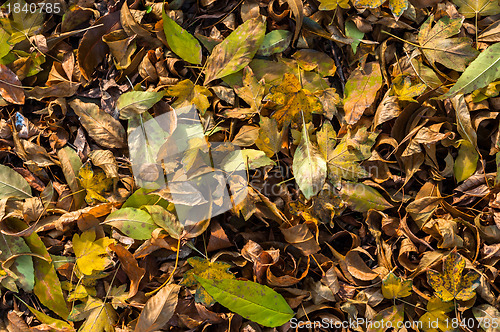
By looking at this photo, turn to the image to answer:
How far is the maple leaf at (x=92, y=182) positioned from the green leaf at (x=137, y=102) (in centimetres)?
18

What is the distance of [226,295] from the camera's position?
1.03 m

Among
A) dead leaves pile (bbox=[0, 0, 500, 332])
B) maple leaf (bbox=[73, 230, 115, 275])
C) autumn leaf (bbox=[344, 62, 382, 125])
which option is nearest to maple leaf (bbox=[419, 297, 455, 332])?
dead leaves pile (bbox=[0, 0, 500, 332])

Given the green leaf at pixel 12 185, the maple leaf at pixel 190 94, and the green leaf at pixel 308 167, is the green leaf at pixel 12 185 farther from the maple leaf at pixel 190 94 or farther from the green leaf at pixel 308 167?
the green leaf at pixel 308 167

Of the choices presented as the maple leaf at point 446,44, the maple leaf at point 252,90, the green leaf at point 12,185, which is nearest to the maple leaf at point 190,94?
the maple leaf at point 252,90

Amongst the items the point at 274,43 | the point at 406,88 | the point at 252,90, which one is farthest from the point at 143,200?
the point at 406,88

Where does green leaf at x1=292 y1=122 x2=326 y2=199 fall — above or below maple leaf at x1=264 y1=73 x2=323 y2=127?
below

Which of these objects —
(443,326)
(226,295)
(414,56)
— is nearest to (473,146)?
(414,56)

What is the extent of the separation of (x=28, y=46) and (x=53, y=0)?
0.16m

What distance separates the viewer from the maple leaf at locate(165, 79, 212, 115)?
1.08 m

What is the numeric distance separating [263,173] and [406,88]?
1.51 feet

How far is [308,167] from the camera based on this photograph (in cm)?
104

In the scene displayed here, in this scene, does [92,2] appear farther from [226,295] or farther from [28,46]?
[226,295]

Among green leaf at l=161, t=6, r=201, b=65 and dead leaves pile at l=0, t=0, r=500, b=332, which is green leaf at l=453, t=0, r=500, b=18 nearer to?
dead leaves pile at l=0, t=0, r=500, b=332

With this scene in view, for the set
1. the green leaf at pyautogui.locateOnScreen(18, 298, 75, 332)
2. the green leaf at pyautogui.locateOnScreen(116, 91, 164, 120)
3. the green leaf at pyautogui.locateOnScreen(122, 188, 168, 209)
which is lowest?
the green leaf at pyautogui.locateOnScreen(18, 298, 75, 332)
